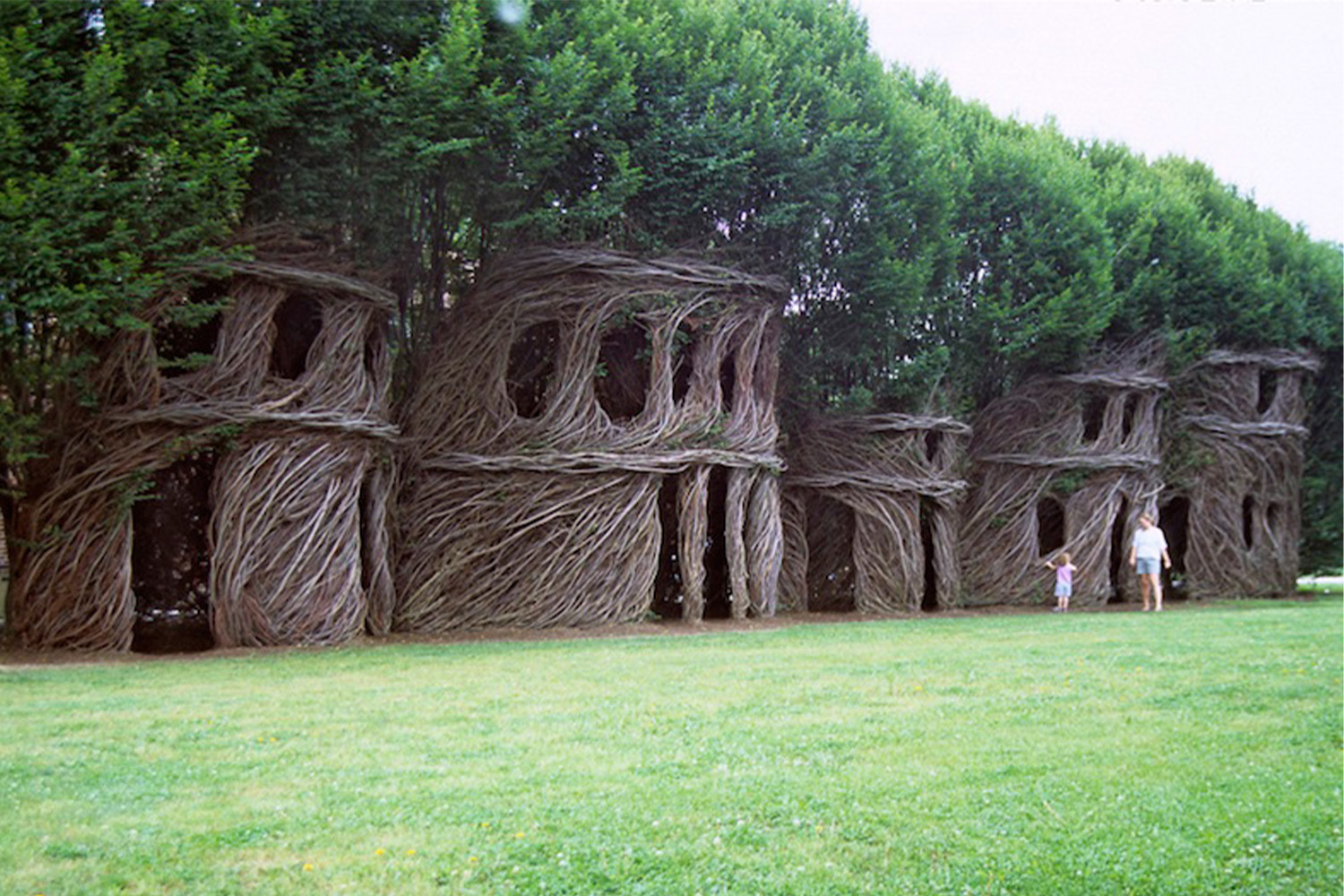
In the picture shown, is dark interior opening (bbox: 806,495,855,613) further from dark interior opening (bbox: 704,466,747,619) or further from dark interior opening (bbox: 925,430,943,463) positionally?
dark interior opening (bbox: 704,466,747,619)

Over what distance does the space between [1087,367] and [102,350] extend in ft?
50.9

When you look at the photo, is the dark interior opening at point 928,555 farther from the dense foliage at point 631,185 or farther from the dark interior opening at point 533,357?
the dark interior opening at point 533,357

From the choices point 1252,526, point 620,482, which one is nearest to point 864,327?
point 620,482

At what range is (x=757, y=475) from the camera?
16.4 m

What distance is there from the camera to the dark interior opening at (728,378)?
1649cm

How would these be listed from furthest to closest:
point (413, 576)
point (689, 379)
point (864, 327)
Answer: point (864, 327) < point (689, 379) < point (413, 576)

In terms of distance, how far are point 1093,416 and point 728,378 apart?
8.04 metres

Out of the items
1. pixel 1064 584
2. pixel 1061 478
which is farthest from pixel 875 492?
pixel 1061 478

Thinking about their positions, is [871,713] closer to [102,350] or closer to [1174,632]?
[1174,632]

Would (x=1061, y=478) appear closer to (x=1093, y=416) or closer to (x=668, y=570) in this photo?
(x=1093, y=416)

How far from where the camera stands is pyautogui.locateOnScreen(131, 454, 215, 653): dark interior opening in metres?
13.9

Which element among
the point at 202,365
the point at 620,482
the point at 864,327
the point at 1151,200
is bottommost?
the point at 620,482

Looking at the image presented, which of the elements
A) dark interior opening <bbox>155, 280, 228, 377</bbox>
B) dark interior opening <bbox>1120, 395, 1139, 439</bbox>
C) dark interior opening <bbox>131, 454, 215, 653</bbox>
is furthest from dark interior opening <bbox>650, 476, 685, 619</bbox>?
dark interior opening <bbox>1120, 395, 1139, 439</bbox>

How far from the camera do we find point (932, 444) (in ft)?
63.5
